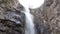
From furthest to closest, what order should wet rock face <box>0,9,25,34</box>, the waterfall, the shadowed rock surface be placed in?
1. the waterfall
2. wet rock face <box>0,9,25,34</box>
3. the shadowed rock surface

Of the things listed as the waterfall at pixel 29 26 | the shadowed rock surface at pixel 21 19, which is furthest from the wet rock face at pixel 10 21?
the waterfall at pixel 29 26

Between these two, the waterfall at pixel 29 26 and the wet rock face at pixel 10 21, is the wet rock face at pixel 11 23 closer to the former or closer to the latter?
the wet rock face at pixel 10 21

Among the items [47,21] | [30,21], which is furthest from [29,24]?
[47,21]

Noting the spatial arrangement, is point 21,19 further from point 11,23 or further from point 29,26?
point 29,26

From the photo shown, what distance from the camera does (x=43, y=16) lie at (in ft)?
18.7

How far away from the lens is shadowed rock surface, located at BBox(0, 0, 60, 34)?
4.58 meters

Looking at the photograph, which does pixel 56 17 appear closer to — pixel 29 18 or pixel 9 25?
pixel 9 25

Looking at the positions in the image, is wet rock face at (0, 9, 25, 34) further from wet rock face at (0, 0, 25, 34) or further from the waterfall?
the waterfall

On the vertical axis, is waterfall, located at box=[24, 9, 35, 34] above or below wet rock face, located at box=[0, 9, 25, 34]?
below

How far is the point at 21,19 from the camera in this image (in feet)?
18.9

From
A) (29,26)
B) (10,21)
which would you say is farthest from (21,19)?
(29,26)

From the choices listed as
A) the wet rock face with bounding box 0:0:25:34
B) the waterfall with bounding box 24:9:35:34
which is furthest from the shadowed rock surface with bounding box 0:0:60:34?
the waterfall with bounding box 24:9:35:34

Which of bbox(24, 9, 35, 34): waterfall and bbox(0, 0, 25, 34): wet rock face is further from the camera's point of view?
bbox(24, 9, 35, 34): waterfall

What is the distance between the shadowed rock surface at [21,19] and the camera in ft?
15.0
